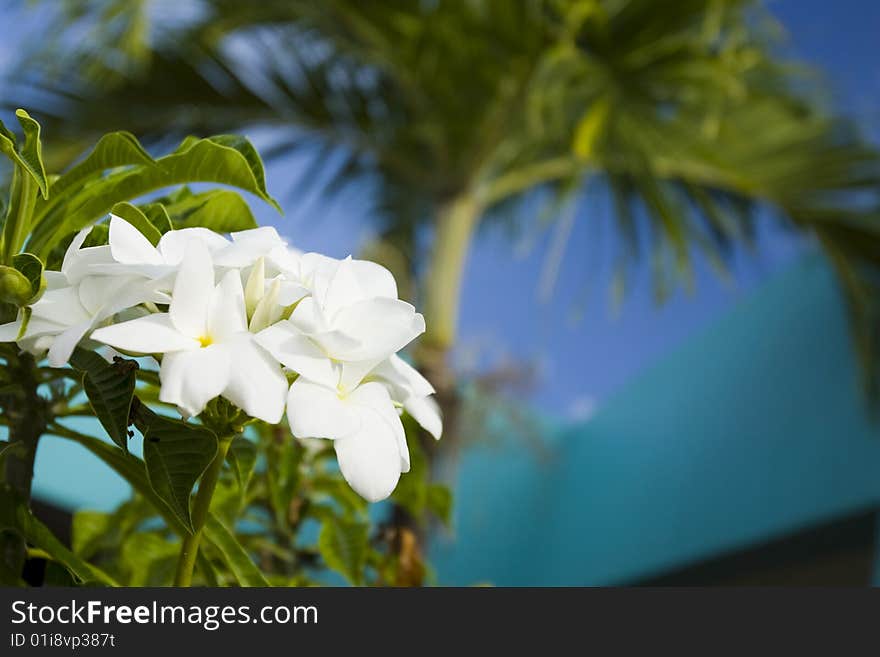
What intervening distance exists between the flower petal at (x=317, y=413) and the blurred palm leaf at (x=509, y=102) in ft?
5.24

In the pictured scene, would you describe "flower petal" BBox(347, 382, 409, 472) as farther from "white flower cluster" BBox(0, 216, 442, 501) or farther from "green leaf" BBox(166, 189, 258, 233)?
"green leaf" BBox(166, 189, 258, 233)

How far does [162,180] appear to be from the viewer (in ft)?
1.37

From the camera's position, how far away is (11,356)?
1.28 feet

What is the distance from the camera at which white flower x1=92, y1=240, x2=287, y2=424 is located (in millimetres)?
281

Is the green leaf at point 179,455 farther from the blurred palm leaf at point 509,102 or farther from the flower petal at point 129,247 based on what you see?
Result: the blurred palm leaf at point 509,102


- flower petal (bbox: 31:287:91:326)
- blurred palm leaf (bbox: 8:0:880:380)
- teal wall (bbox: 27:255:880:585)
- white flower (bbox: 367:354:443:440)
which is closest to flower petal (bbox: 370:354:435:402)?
white flower (bbox: 367:354:443:440)

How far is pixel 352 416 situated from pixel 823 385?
380cm

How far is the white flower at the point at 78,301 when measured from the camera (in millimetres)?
307

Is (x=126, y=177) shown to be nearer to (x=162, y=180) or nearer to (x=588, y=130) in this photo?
(x=162, y=180)

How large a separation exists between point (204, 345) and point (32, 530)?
141mm

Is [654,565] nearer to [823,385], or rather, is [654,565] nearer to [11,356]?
[823,385]

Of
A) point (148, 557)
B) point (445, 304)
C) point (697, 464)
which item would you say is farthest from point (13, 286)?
point (697, 464)

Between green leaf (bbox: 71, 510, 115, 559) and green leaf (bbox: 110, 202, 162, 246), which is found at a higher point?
green leaf (bbox: 110, 202, 162, 246)

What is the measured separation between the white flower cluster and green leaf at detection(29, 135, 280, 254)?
0.18 ft
